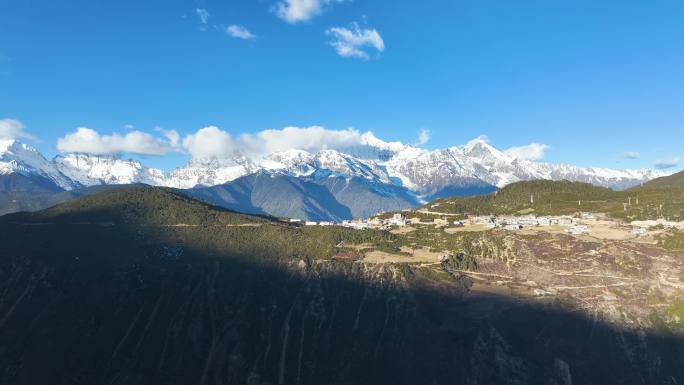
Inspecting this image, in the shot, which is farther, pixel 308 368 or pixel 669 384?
pixel 308 368

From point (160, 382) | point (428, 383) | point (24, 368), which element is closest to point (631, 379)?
point (428, 383)

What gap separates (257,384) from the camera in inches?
7574

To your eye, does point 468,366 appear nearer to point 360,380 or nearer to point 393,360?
point 393,360

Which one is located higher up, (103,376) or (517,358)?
(517,358)

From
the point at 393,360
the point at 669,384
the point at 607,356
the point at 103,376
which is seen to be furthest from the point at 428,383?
the point at 103,376

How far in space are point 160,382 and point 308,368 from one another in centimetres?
5836

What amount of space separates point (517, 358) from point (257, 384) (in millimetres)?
102298

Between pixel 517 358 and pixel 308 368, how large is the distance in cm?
8275

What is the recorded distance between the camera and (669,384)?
613ft

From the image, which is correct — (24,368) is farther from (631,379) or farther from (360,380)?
(631,379)

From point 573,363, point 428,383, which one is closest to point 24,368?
point 428,383

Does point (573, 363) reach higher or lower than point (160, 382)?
higher

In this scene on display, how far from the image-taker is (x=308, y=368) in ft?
652

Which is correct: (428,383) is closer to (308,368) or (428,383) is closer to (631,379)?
(308,368)
